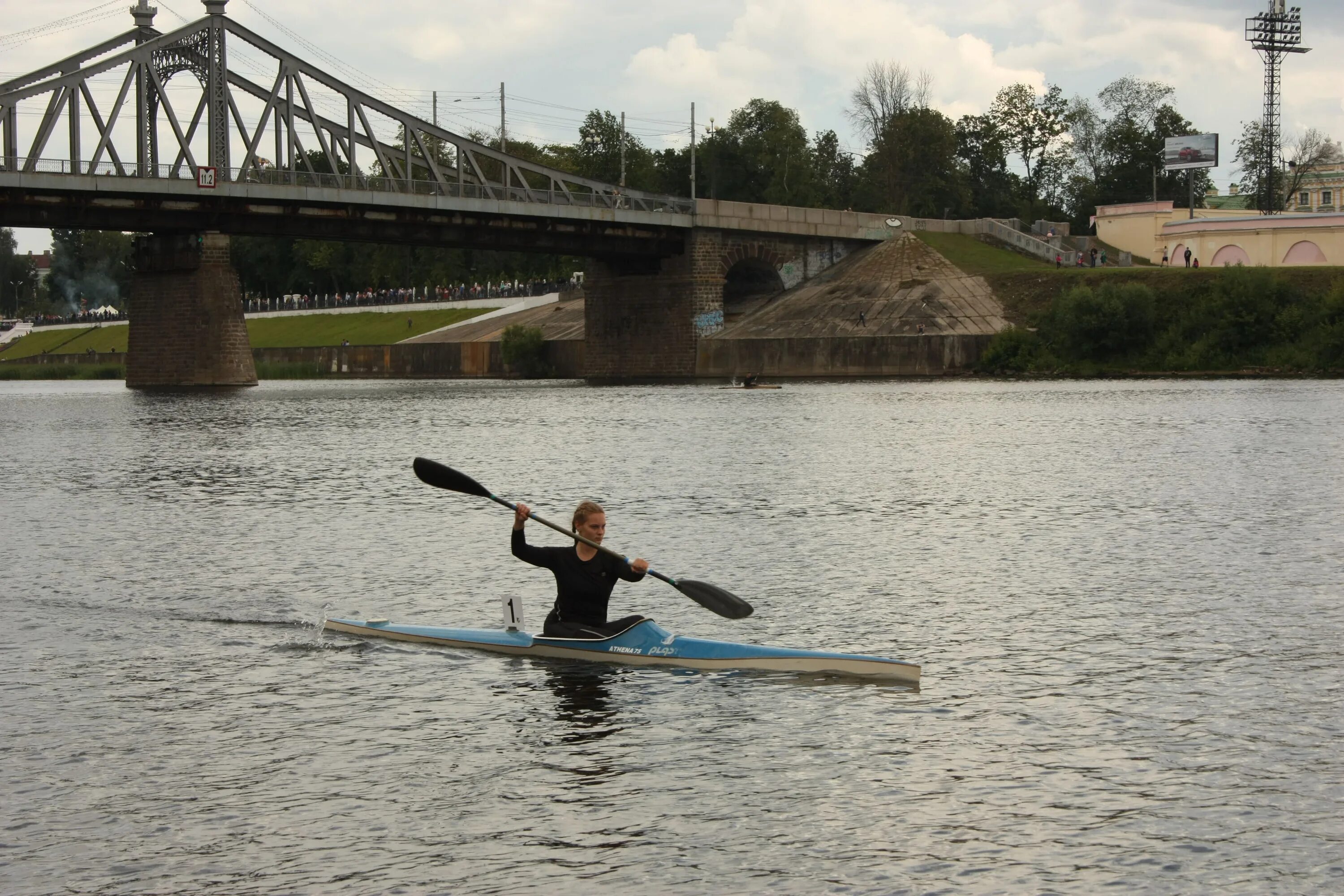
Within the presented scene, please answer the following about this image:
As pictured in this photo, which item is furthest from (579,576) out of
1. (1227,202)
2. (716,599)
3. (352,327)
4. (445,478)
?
(1227,202)

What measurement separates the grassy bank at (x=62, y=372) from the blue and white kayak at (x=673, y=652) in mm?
106982

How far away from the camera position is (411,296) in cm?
12738

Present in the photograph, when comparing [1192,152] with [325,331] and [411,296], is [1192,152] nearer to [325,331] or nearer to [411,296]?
[411,296]

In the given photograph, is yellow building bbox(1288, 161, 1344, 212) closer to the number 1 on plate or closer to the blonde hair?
the number 1 on plate

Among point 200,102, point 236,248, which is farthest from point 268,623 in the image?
point 236,248

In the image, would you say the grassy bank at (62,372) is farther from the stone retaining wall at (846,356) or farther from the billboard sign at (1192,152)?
the billboard sign at (1192,152)

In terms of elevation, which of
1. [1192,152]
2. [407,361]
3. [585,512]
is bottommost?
[585,512]

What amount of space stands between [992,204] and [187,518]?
11367cm

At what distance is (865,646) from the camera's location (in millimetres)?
14820

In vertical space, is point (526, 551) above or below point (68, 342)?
below

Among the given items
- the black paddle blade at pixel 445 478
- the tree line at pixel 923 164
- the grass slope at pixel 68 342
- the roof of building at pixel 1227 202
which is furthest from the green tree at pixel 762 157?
the black paddle blade at pixel 445 478

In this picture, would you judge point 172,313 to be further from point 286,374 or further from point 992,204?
point 992,204

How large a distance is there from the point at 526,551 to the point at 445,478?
2578 mm

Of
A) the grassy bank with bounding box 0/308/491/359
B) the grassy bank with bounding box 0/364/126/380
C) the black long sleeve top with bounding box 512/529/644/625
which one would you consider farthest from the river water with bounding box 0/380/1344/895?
the grassy bank with bounding box 0/364/126/380
